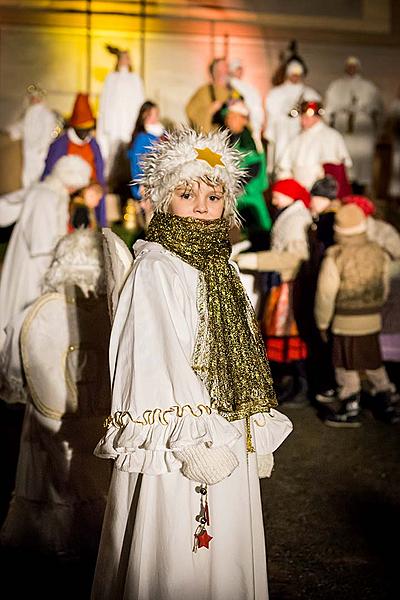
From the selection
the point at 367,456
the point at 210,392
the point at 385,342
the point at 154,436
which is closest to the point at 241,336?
the point at 210,392

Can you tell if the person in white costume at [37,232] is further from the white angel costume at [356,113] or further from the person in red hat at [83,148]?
the white angel costume at [356,113]

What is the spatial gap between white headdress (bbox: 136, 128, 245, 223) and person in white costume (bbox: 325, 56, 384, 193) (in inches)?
449

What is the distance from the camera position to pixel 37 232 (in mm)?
6875

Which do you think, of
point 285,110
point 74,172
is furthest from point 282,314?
point 285,110

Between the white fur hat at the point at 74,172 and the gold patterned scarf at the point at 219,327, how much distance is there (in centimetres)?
341

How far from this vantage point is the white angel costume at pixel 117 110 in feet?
45.0

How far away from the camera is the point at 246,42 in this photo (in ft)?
53.2

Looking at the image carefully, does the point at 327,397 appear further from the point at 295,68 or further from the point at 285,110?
the point at 295,68

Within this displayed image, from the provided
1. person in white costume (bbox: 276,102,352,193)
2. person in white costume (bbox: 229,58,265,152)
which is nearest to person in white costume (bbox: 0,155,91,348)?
person in white costume (bbox: 276,102,352,193)

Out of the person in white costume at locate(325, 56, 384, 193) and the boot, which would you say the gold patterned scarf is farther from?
the person in white costume at locate(325, 56, 384, 193)

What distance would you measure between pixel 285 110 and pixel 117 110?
2.69m

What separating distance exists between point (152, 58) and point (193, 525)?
13742 mm

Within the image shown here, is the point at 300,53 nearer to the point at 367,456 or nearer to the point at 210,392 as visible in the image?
the point at 367,456

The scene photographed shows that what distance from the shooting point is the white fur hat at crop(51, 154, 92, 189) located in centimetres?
659
